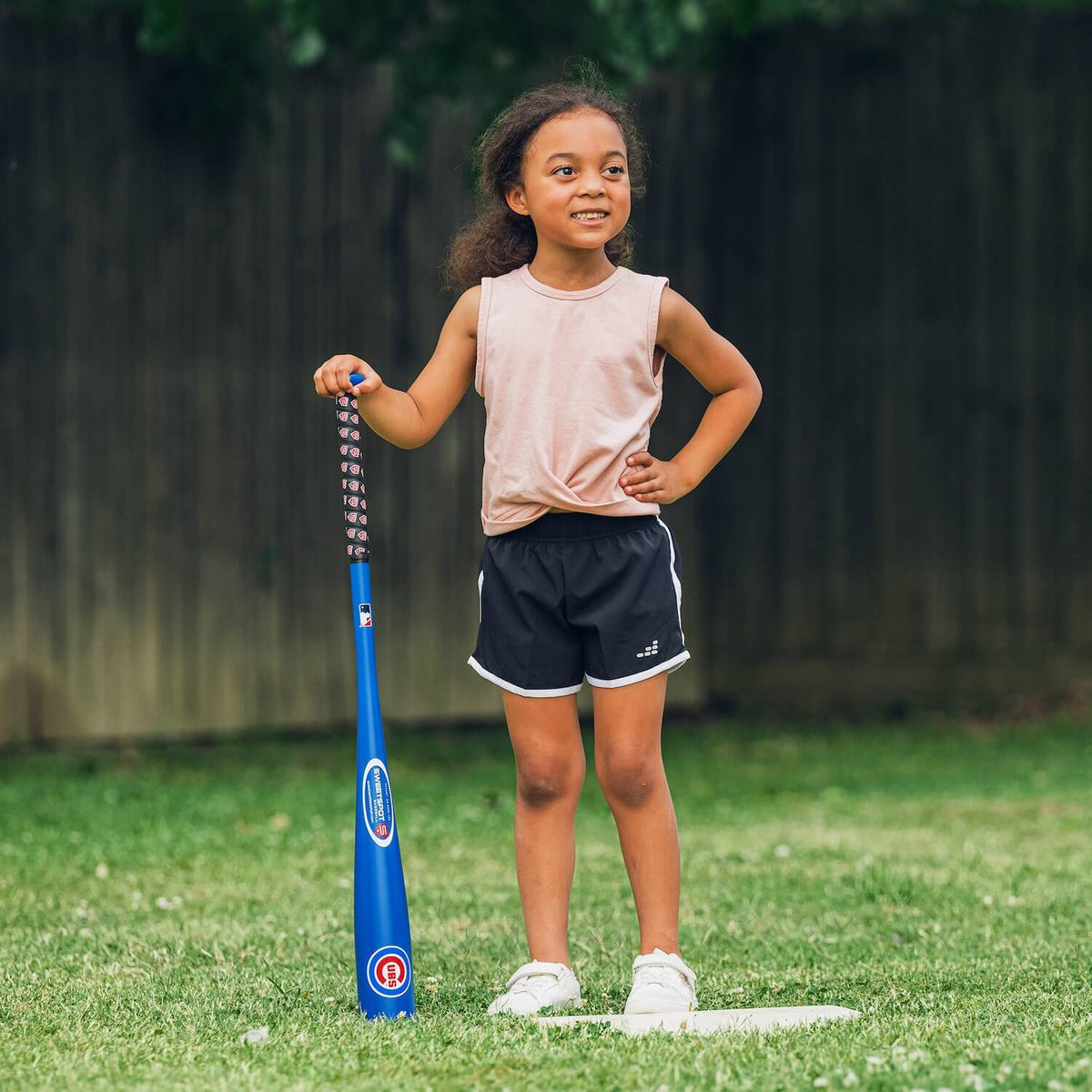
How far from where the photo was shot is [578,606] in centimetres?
354

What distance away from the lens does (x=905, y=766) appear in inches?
308

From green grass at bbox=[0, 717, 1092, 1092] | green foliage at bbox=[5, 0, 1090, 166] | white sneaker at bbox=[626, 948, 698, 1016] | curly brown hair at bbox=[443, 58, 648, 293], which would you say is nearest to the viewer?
green grass at bbox=[0, 717, 1092, 1092]

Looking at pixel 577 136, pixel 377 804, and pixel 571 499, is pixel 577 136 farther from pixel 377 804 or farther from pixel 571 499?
pixel 377 804

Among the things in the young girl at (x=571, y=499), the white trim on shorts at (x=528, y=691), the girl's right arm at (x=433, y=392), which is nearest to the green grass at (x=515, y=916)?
the young girl at (x=571, y=499)

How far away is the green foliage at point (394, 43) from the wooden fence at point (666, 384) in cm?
19

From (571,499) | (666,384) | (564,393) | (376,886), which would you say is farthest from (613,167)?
(666,384)

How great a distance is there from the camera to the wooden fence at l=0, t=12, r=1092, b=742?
320 inches

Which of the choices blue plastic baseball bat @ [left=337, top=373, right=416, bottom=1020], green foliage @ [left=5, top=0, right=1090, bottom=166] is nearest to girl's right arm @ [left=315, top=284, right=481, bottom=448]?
blue plastic baseball bat @ [left=337, top=373, right=416, bottom=1020]

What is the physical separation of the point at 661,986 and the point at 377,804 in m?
0.65

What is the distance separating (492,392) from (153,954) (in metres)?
1.57

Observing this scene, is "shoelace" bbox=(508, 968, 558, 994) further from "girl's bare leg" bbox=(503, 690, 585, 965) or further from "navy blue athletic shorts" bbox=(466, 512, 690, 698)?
"navy blue athletic shorts" bbox=(466, 512, 690, 698)

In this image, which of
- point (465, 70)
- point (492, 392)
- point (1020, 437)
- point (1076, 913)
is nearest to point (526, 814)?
point (492, 392)

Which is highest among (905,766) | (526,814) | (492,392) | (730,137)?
(730,137)

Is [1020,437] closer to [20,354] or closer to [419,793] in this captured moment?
[419,793]
